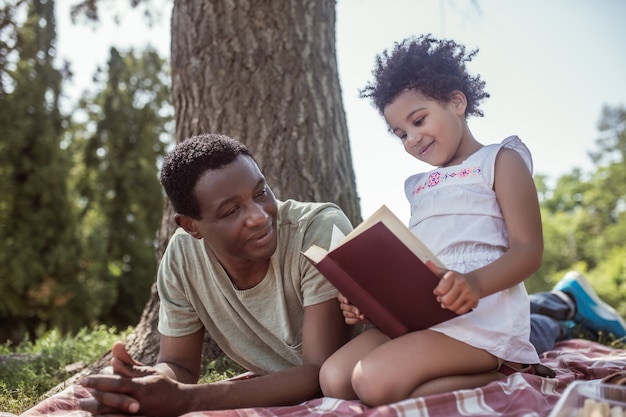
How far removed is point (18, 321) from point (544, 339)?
406 inches

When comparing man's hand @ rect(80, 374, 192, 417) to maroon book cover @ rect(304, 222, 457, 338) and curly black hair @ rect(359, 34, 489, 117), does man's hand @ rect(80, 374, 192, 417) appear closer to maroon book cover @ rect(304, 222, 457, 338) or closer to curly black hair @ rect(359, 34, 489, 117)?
maroon book cover @ rect(304, 222, 457, 338)

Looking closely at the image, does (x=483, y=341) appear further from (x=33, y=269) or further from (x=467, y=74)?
(x=33, y=269)

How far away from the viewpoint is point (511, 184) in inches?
82.7

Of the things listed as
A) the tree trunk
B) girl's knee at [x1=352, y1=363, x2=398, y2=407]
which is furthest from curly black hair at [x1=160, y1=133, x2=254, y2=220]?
the tree trunk

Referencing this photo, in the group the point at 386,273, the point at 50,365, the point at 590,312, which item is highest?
the point at 386,273

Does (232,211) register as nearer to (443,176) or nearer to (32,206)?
(443,176)

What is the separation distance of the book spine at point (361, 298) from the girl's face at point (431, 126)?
65cm

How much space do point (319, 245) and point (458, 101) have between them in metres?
0.80

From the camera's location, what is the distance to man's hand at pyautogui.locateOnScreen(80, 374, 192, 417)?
177cm

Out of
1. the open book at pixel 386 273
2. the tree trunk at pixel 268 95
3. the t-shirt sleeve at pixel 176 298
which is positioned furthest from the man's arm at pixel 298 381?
the tree trunk at pixel 268 95

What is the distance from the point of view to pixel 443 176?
2.33m

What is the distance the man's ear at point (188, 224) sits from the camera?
237cm

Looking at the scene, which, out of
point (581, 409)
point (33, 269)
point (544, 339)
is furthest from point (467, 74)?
point (33, 269)

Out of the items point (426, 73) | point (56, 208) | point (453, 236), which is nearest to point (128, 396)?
point (453, 236)
